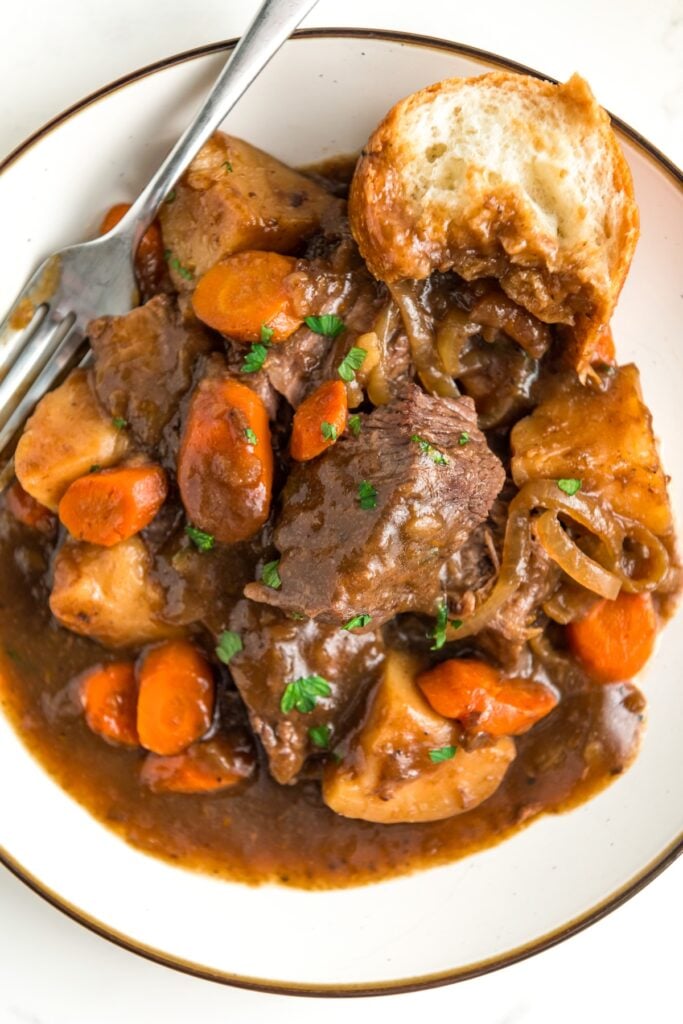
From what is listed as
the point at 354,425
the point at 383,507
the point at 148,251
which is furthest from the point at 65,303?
the point at 383,507

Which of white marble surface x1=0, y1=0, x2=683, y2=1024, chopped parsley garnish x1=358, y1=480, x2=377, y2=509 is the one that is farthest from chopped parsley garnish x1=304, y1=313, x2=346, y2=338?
white marble surface x1=0, y1=0, x2=683, y2=1024

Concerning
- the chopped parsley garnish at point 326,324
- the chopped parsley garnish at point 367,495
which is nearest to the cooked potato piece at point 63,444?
the chopped parsley garnish at point 326,324

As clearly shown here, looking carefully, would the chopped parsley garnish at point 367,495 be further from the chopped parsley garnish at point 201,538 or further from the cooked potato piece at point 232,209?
the cooked potato piece at point 232,209

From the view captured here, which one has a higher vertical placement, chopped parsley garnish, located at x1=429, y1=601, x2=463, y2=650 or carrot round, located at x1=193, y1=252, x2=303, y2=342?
carrot round, located at x1=193, y1=252, x2=303, y2=342

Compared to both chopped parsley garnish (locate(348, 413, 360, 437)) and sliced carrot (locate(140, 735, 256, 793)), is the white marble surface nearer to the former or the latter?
sliced carrot (locate(140, 735, 256, 793))

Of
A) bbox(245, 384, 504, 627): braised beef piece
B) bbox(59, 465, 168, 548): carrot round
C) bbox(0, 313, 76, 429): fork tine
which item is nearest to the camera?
bbox(245, 384, 504, 627): braised beef piece

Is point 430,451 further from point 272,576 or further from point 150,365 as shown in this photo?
point 150,365
